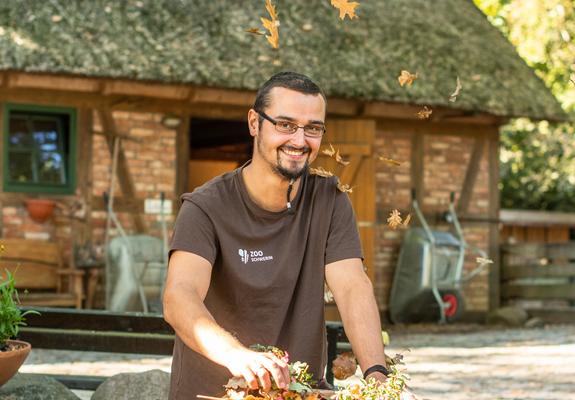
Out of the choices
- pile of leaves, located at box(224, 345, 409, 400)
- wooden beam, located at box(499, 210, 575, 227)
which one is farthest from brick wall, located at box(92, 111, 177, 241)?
pile of leaves, located at box(224, 345, 409, 400)

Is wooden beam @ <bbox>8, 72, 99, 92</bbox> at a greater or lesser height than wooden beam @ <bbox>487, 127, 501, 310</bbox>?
greater

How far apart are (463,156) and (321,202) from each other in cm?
1169

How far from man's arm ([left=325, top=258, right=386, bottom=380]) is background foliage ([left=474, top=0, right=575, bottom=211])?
55.8 feet

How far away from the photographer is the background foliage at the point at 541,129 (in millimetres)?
19947

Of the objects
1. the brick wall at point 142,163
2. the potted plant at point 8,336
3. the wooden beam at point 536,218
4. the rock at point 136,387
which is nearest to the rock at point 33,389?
the potted plant at point 8,336

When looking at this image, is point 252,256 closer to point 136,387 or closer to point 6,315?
point 6,315

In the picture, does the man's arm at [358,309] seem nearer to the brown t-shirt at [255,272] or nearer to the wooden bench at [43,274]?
the brown t-shirt at [255,272]

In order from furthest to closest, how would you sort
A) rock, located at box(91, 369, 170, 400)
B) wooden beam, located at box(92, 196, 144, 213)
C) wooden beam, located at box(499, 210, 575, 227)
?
1. wooden beam, located at box(499, 210, 575, 227)
2. wooden beam, located at box(92, 196, 144, 213)
3. rock, located at box(91, 369, 170, 400)

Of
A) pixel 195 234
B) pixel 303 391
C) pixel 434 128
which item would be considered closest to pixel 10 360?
pixel 195 234

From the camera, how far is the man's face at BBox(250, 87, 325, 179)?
2.95 meters

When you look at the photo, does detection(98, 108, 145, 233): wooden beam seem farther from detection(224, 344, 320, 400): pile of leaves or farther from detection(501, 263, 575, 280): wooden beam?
detection(224, 344, 320, 400): pile of leaves

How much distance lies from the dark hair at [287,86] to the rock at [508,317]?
12111 mm

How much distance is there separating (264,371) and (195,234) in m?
0.73

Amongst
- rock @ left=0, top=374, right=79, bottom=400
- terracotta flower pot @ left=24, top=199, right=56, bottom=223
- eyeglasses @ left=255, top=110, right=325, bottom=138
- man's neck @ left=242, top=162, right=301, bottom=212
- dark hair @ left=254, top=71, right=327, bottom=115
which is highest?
dark hair @ left=254, top=71, right=327, bottom=115
